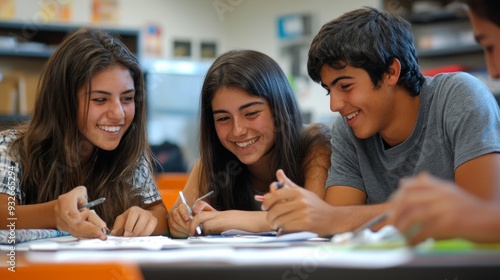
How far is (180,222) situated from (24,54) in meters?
3.27

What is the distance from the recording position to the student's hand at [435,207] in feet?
2.31

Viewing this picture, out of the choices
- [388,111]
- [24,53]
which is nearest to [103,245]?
[388,111]

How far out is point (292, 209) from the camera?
3.96ft

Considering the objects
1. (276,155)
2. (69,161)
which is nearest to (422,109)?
(276,155)

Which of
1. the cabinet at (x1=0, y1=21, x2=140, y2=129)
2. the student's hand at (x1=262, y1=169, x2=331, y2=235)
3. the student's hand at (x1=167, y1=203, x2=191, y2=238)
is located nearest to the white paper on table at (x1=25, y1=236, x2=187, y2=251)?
the student's hand at (x1=262, y1=169, x2=331, y2=235)

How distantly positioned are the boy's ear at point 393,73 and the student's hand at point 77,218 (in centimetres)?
75

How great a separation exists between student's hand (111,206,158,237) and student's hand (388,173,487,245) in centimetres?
86

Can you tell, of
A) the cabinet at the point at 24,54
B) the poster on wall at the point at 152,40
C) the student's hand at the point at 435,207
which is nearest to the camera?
the student's hand at the point at 435,207

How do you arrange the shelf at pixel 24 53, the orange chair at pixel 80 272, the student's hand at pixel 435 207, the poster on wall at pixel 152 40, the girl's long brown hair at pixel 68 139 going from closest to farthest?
the student's hand at pixel 435 207 → the orange chair at pixel 80 272 → the girl's long brown hair at pixel 68 139 → the shelf at pixel 24 53 → the poster on wall at pixel 152 40

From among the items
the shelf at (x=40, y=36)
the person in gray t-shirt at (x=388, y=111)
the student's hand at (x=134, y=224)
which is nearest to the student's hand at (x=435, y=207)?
the person in gray t-shirt at (x=388, y=111)

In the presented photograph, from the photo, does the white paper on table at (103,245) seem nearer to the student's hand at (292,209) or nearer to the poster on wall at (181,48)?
the student's hand at (292,209)

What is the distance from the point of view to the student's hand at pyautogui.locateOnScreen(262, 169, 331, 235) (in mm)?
1205

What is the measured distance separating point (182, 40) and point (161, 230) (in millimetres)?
4994

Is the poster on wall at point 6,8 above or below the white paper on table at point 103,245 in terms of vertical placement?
above
